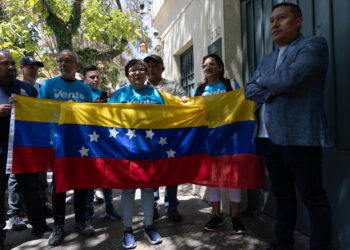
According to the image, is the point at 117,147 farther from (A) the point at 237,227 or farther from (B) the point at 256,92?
(A) the point at 237,227

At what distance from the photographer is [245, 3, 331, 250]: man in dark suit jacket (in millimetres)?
2242

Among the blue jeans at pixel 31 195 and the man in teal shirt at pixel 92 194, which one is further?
the man in teal shirt at pixel 92 194

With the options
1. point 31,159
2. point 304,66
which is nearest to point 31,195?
point 31,159

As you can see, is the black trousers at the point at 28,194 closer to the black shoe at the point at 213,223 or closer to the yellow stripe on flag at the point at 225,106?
the yellow stripe on flag at the point at 225,106

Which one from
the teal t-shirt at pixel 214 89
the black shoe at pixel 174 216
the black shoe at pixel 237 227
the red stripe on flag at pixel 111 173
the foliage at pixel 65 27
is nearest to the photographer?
the red stripe on flag at pixel 111 173

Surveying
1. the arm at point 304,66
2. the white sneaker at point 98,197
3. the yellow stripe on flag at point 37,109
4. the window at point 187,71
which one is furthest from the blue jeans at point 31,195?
the window at point 187,71

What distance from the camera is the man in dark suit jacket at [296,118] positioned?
2.24 meters

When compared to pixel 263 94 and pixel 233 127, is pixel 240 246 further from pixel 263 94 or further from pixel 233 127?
pixel 263 94

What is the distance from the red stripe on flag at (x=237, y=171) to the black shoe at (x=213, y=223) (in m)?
0.43

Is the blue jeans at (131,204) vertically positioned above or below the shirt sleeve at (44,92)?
below

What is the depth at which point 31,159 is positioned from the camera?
3367 mm

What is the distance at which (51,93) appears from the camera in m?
3.51

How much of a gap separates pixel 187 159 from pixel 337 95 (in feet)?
5.63

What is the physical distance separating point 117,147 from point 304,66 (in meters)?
2.05
